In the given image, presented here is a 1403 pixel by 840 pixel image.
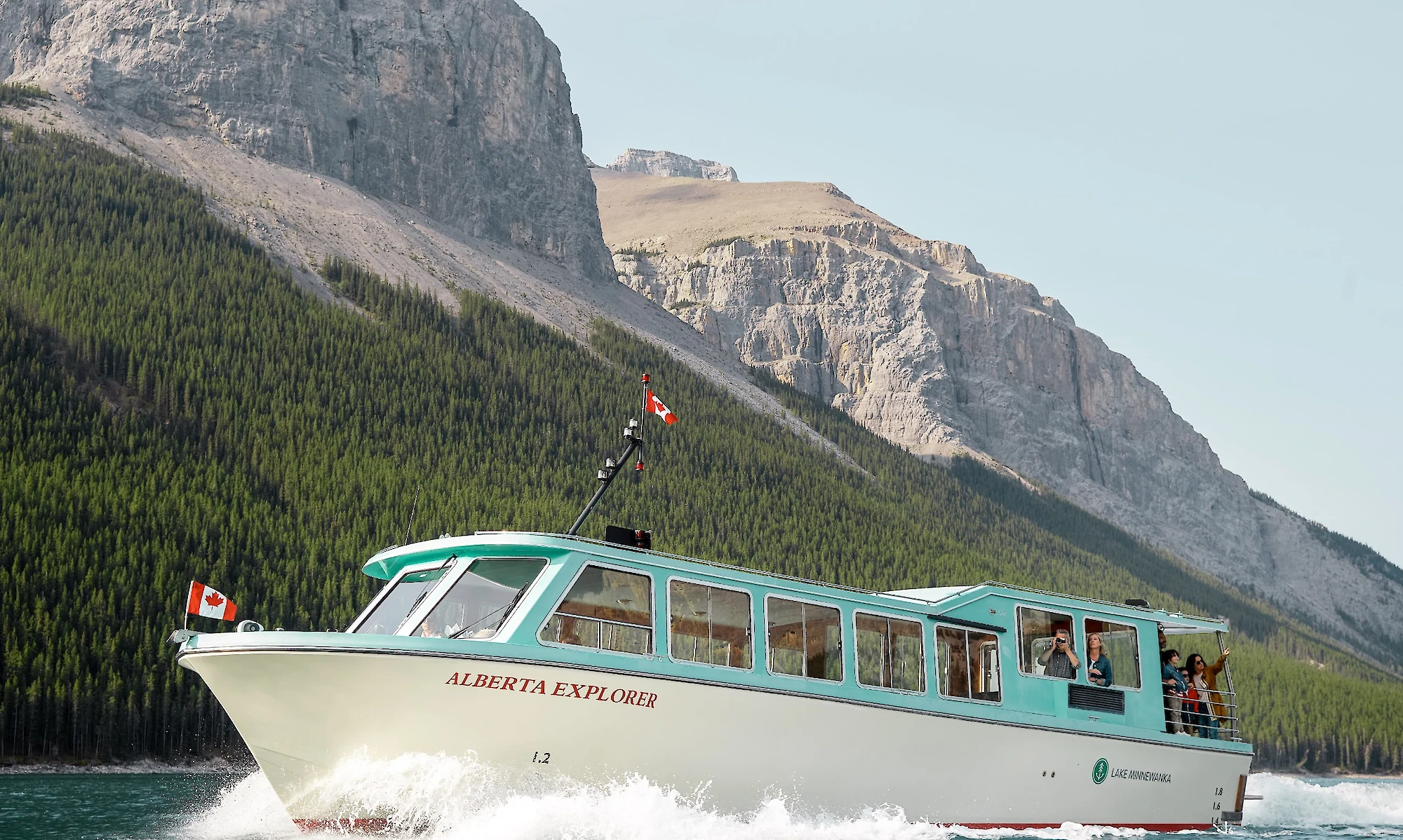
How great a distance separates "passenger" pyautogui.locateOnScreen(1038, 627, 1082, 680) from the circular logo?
1.58 meters

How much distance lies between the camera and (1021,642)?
82.3ft

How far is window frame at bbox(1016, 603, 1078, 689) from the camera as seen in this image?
2486 cm

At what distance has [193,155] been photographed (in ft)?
488

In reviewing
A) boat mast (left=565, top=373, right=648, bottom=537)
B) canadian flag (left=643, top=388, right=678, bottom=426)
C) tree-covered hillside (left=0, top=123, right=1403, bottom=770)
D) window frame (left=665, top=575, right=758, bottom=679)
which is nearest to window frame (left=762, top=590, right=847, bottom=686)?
window frame (left=665, top=575, right=758, bottom=679)

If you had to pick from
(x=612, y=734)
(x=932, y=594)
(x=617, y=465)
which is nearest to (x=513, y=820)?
(x=612, y=734)

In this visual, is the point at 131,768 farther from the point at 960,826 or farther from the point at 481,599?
the point at 960,826

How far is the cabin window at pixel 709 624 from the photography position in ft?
69.4

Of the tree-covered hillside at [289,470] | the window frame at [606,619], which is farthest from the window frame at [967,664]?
the tree-covered hillside at [289,470]

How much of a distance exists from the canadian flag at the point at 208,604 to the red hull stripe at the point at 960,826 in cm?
354

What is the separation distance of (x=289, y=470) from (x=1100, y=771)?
70.2m

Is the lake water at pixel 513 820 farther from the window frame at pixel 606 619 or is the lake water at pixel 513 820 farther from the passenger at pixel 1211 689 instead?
the passenger at pixel 1211 689

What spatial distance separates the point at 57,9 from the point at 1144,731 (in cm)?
17322

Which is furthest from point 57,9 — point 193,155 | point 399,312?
point 399,312

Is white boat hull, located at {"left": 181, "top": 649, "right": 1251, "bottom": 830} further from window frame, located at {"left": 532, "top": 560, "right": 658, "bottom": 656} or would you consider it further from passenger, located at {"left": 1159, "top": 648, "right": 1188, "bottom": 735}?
passenger, located at {"left": 1159, "top": 648, "right": 1188, "bottom": 735}
